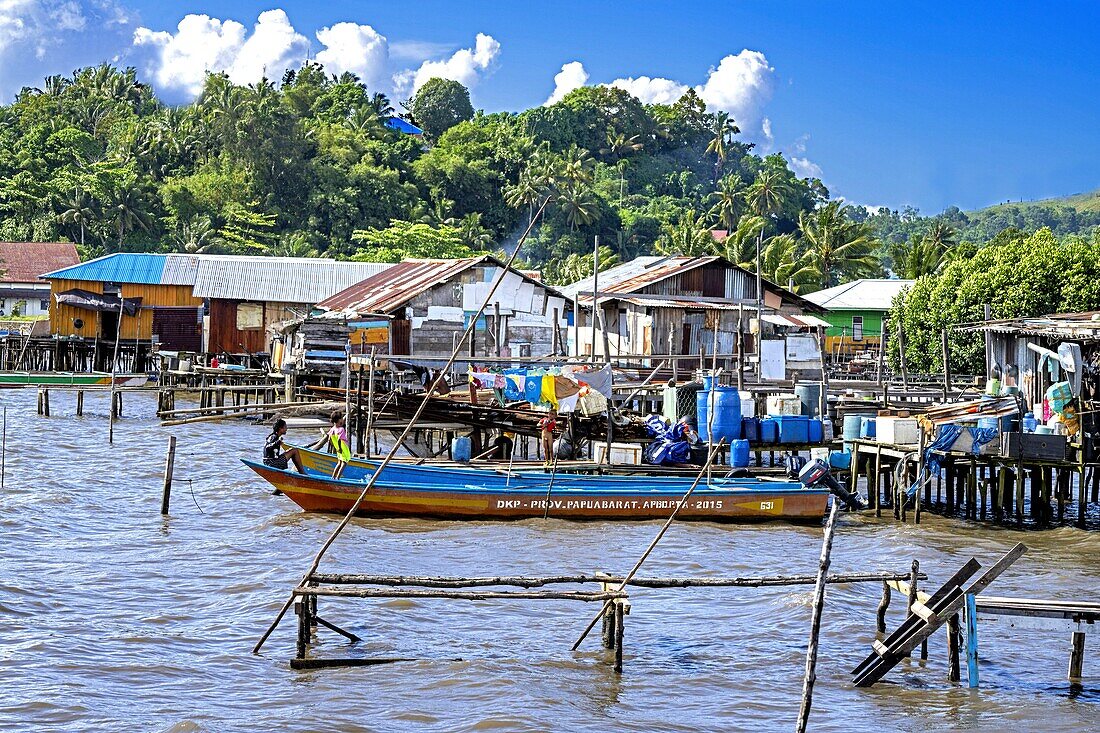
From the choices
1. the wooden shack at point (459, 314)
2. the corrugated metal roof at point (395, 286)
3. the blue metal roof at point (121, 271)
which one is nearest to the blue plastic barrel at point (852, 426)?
the wooden shack at point (459, 314)

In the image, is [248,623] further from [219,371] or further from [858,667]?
[219,371]

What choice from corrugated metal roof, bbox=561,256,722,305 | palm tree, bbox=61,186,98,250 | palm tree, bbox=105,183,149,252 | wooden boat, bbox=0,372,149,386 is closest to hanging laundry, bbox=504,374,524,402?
corrugated metal roof, bbox=561,256,722,305

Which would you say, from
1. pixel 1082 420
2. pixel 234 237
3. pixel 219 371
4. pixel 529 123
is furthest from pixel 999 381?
pixel 529 123

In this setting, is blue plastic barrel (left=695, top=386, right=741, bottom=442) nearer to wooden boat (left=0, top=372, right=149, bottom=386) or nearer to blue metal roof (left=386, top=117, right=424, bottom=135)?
wooden boat (left=0, top=372, right=149, bottom=386)

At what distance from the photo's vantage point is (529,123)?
282 feet

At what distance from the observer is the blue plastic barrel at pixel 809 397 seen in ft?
76.9

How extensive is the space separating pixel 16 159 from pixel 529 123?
34053 mm

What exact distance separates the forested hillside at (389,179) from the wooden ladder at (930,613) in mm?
42971

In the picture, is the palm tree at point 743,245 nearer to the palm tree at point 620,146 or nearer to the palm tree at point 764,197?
the palm tree at point 764,197

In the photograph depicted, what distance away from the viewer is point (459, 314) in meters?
36.5

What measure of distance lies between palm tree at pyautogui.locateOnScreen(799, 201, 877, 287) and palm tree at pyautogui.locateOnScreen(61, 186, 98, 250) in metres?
37.7

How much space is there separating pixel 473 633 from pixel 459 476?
6.29 m

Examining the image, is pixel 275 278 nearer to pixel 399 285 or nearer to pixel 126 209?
pixel 399 285

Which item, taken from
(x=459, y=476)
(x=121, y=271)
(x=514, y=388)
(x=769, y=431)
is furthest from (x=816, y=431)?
(x=121, y=271)
